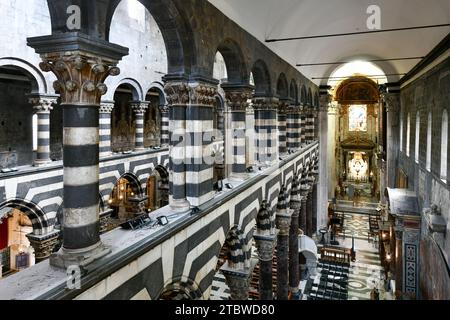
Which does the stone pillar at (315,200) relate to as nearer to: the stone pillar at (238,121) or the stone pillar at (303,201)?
the stone pillar at (303,201)

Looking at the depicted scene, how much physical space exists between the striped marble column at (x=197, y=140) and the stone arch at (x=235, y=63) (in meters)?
2.13

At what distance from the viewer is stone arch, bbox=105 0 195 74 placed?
555 cm

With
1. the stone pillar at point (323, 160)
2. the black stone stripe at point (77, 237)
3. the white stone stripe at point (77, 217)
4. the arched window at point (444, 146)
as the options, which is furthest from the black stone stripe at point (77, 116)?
the stone pillar at point (323, 160)

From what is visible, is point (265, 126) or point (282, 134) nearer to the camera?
point (265, 126)

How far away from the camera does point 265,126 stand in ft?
36.6

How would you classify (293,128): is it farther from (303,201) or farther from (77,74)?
(77,74)

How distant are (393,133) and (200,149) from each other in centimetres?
1613

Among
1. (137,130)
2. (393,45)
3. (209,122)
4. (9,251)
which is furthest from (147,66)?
(393,45)

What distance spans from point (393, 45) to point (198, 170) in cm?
1307

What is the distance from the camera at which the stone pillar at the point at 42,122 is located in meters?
9.99

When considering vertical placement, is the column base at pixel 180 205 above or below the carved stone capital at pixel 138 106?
below

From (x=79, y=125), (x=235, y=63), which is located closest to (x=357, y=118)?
(x=235, y=63)

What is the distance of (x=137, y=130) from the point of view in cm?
1443

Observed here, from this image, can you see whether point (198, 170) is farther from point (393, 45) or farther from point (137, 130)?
point (393, 45)
